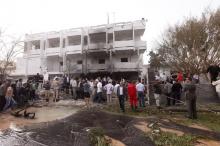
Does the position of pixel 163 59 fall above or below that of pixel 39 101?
above

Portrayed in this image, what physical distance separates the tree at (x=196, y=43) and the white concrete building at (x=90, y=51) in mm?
4581

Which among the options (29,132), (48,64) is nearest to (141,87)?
(29,132)

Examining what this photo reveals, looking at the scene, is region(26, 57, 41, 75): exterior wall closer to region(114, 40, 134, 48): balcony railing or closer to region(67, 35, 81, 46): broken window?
region(67, 35, 81, 46): broken window

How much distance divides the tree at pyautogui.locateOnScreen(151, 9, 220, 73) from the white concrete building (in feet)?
15.0

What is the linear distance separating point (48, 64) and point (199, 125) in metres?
31.3

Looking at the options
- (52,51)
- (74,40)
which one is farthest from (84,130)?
(74,40)

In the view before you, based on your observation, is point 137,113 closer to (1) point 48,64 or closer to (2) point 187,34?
(2) point 187,34

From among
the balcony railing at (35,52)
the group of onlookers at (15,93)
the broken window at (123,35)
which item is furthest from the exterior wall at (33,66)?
the group of onlookers at (15,93)

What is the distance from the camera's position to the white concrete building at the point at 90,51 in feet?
115

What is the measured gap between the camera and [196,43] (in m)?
29.5

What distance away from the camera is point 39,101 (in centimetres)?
2114

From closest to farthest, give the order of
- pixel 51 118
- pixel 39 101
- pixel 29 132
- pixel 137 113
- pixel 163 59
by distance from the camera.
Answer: pixel 29 132, pixel 51 118, pixel 137 113, pixel 39 101, pixel 163 59

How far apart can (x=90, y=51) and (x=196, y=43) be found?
13.3 m

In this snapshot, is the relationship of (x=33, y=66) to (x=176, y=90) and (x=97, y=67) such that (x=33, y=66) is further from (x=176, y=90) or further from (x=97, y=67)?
(x=176, y=90)
